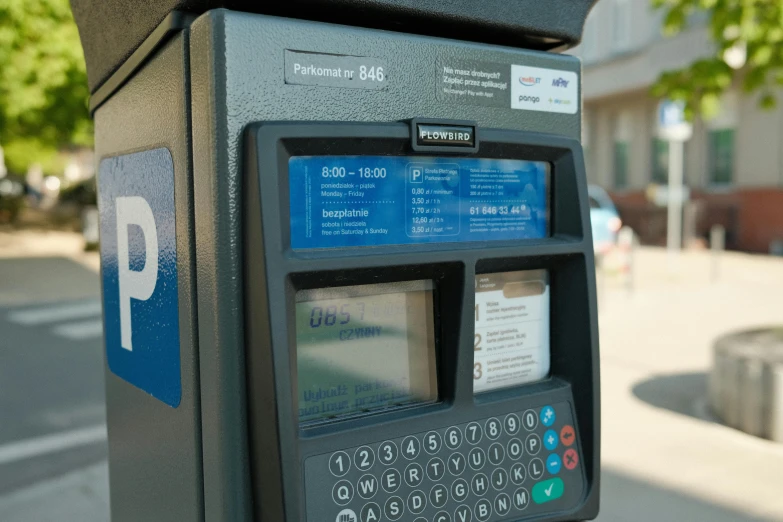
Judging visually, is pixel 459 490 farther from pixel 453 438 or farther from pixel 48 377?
pixel 48 377

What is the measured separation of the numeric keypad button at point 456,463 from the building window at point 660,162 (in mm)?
19552

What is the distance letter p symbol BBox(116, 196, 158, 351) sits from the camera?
4.48ft

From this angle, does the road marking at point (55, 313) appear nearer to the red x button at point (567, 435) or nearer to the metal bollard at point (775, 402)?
the metal bollard at point (775, 402)

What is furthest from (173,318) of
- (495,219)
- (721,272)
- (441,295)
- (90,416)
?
(721,272)

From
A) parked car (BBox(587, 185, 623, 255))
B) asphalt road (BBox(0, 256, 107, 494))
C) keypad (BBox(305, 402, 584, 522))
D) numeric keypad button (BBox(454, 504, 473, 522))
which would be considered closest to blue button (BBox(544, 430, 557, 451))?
keypad (BBox(305, 402, 584, 522))

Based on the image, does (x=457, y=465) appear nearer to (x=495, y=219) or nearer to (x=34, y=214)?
(x=495, y=219)

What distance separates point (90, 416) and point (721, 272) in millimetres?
10775

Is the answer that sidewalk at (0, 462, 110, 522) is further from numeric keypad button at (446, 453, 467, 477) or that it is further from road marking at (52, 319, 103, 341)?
road marking at (52, 319, 103, 341)

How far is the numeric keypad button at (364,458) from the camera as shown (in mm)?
1254

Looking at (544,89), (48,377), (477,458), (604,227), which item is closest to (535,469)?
(477,458)

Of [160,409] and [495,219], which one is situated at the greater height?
[495,219]

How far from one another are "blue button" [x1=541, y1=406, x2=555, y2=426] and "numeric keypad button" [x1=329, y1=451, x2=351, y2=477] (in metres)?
0.42

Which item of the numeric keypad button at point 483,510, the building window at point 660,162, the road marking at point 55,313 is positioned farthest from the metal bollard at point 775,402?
the building window at point 660,162

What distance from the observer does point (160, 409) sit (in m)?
1.37
